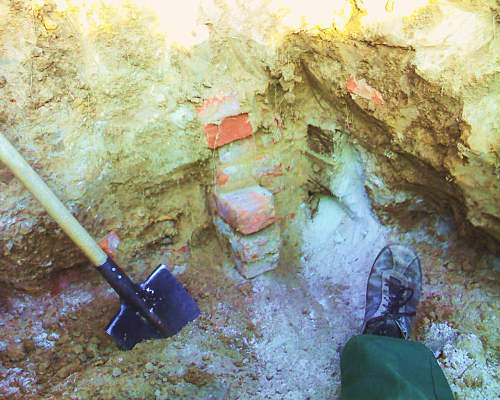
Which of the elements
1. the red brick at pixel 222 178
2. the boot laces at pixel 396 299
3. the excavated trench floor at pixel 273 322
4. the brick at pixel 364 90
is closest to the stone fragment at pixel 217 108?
the red brick at pixel 222 178

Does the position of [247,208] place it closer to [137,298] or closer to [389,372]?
[137,298]

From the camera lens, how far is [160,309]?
1.69 m

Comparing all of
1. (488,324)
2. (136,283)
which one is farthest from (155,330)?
(488,324)

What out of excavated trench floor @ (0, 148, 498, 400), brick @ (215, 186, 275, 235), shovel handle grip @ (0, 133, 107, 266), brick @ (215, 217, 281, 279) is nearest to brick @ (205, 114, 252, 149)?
brick @ (215, 186, 275, 235)

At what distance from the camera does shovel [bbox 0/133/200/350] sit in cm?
147

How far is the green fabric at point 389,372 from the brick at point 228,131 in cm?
80

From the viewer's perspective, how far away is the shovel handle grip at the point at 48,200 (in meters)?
1.34

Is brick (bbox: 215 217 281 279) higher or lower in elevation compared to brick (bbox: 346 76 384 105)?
lower

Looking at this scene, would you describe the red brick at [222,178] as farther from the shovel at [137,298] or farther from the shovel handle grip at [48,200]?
the shovel handle grip at [48,200]

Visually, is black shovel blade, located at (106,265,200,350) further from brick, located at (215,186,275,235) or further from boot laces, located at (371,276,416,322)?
boot laces, located at (371,276,416,322)

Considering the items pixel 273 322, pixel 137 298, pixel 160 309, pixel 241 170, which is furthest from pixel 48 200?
pixel 273 322

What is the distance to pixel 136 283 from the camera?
5.67 ft

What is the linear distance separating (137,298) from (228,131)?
0.67 meters

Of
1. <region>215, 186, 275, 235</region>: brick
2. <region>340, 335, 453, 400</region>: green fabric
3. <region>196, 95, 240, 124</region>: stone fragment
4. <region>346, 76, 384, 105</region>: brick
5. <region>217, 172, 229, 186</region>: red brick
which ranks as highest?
<region>196, 95, 240, 124</region>: stone fragment
